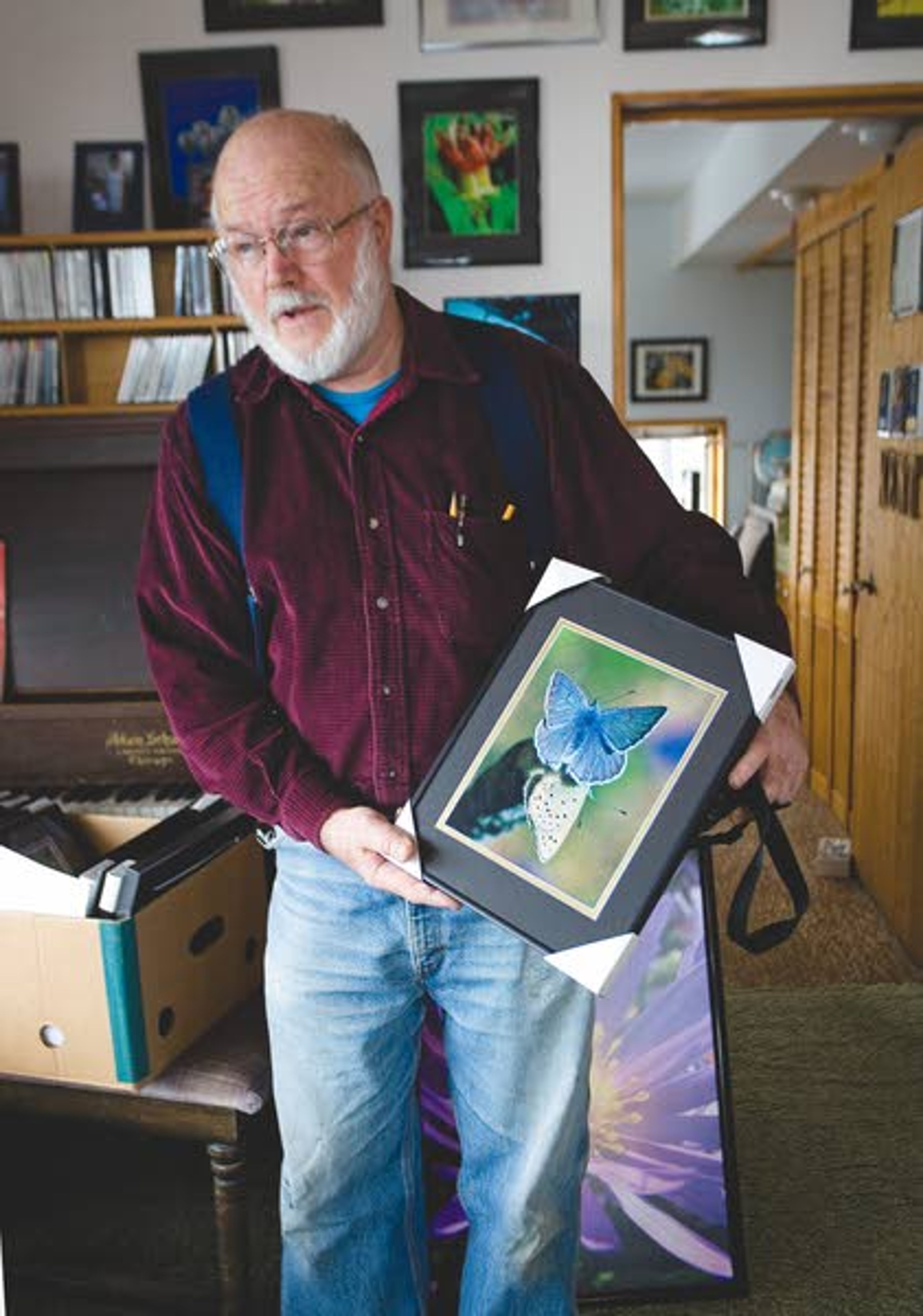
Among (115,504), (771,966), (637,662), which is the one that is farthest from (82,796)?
(771,966)

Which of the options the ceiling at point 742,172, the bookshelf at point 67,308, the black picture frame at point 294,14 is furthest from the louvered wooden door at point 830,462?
the bookshelf at point 67,308

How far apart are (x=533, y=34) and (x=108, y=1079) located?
2439mm

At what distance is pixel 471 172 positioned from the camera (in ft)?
9.45

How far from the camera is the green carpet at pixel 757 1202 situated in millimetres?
1946

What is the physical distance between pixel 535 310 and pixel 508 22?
658mm

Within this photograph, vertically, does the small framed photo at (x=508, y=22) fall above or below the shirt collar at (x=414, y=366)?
above

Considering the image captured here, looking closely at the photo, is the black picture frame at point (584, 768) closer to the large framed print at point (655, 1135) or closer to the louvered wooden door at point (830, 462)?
the large framed print at point (655, 1135)

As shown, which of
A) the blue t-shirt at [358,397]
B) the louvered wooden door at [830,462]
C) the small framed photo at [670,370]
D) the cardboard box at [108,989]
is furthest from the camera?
the small framed photo at [670,370]

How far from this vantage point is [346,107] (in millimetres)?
2854

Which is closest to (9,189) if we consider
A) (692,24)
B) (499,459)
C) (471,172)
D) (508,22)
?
(471,172)

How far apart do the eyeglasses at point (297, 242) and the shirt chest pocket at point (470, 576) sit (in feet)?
1.04

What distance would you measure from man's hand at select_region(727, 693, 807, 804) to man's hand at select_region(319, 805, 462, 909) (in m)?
0.35

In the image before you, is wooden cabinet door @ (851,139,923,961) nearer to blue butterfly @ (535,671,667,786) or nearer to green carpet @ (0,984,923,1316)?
green carpet @ (0,984,923,1316)

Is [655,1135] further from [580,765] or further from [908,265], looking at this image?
[908,265]
